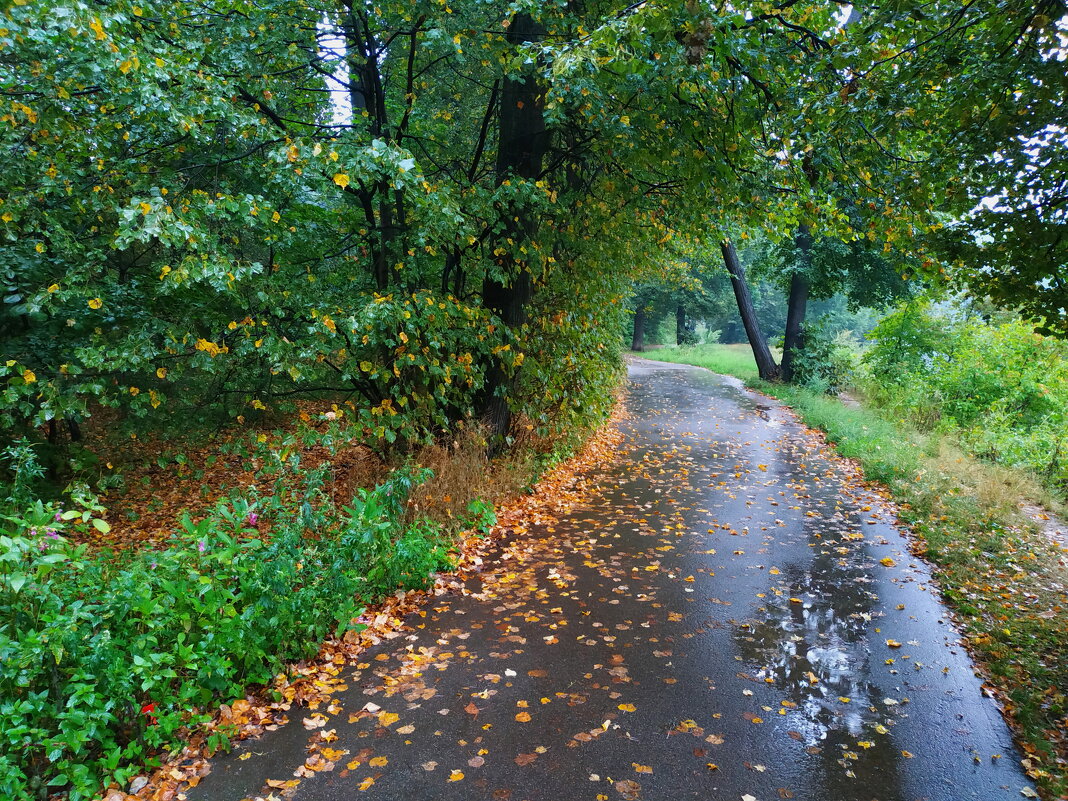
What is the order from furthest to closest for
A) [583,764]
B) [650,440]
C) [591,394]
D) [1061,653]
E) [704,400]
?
1. [704,400]
2. [650,440]
3. [591,394]
4. [1061,653]
5. [583,764]

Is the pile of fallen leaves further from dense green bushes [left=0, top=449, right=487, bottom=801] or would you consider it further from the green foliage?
the green foliage

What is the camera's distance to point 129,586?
137 inches

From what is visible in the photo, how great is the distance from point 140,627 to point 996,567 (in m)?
7.03

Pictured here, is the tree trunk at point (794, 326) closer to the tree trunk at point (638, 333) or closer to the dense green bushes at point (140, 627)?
the dense green bushes at point (140, 627)

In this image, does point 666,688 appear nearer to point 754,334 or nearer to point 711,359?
point 754,334

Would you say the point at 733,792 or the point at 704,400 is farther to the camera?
the point at 704,400

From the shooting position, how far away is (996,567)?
5.98m

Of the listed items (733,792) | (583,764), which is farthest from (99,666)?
(733,792)

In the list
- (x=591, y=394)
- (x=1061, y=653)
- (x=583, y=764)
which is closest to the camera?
(x=583, y=764)

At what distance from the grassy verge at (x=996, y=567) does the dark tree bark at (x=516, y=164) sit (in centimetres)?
520

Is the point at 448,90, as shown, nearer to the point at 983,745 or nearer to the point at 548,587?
the point at 548,587

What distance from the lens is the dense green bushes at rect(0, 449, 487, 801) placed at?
290cm

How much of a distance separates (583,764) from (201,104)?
5475 mm

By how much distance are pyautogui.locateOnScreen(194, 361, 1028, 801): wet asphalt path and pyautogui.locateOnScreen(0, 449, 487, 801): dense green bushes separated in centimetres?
45
